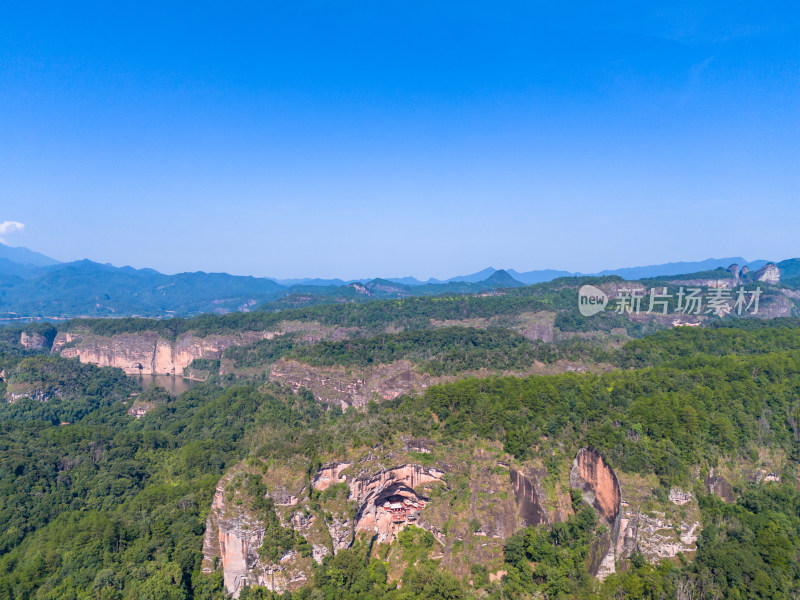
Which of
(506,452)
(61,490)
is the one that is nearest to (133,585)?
(61,490)

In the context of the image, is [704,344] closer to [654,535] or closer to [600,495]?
[600,495]

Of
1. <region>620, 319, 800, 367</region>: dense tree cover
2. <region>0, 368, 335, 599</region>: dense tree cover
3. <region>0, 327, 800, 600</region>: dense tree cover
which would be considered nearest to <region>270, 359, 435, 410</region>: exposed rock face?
<region>0, 368, 335, 599</region>: dense tree cover

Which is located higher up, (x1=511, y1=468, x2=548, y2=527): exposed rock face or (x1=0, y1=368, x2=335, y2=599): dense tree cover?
(x1=511, y1=468, x2=548, y2=527): exposed rock face

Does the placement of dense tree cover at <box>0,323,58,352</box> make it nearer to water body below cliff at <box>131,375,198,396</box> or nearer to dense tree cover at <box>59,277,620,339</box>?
dense tree cover at <box>59,277,620,339</box>

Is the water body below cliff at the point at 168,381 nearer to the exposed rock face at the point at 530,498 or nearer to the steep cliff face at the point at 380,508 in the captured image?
the steep cliff face at the point at 380,508

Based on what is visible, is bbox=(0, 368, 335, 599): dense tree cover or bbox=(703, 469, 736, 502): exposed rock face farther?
bbox=(703, 469, 736, 502): exposed rock face

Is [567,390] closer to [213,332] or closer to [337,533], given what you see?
[337,533]

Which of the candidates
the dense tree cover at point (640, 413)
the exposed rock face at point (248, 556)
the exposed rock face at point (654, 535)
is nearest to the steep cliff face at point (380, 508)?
the exposed rock face at point (248, 556)
